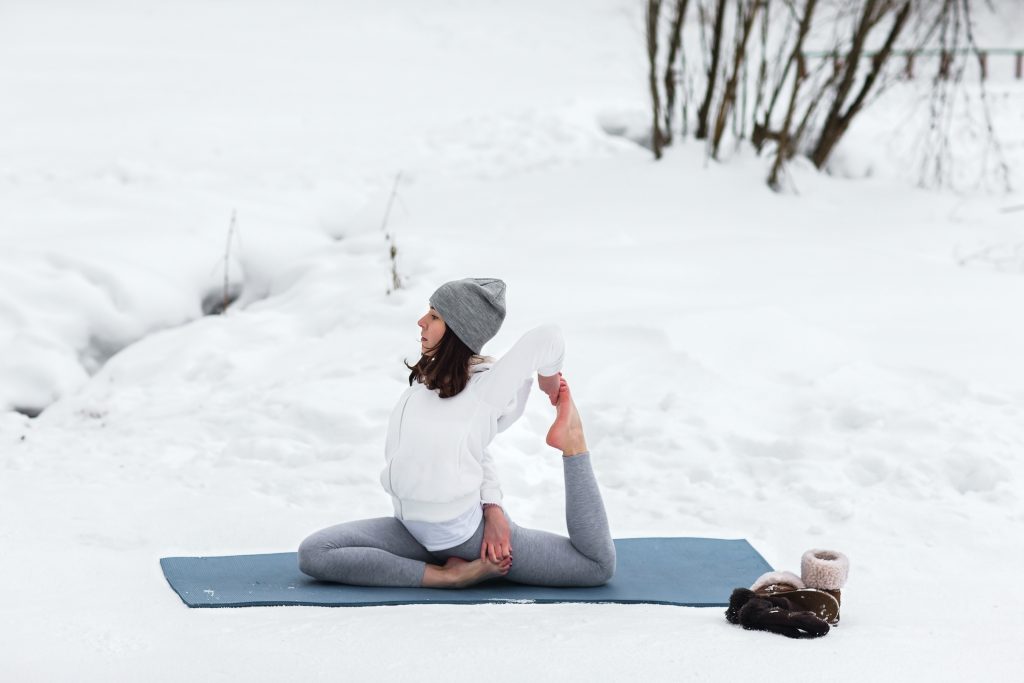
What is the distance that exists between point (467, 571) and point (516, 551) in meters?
0.15

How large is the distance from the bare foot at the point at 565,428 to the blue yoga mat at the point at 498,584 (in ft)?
1.27

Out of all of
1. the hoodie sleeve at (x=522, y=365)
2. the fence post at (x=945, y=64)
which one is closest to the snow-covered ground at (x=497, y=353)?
the hoodie sleeve at (x=522, y=365)

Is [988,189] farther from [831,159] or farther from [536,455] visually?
[536,455]

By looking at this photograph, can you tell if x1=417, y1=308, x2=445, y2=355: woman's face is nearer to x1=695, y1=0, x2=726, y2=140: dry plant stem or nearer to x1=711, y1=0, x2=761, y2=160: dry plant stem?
x1=711, y1=0, x2=761, y2=160: dry plant stem

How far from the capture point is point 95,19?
13.4 meters

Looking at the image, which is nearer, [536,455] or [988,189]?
[536,455]

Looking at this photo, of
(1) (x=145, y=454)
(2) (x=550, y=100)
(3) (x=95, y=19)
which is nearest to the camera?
(1) (x=145, y=454)

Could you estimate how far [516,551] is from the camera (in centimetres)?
321

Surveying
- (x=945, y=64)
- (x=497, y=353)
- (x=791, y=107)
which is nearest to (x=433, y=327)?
(x=497, y=353)

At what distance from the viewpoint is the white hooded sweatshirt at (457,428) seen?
304 centimetres

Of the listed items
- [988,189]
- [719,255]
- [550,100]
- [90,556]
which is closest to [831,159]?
[988,189]

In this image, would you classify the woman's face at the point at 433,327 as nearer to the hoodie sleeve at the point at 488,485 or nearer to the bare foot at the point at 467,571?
the hoodie sleeve at the point at 488,485

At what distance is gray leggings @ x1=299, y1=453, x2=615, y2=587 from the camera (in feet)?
10.3

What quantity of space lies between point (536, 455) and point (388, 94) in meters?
7.81
